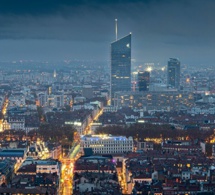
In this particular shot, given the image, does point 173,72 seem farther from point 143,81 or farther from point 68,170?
point 68,170

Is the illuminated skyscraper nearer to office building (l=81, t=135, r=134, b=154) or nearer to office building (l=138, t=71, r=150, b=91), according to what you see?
office building (l=138, t=71, r=150, b=91)

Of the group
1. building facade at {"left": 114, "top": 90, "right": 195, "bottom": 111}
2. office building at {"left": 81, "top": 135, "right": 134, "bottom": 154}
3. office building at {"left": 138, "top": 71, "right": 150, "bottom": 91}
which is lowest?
office building at {"left": 81, "top": 135, "right": 134, "bottom": 154}

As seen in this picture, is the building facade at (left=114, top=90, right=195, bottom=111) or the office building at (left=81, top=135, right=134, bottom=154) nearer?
the office building at (left=81, top=135, right=134, bottom=154)

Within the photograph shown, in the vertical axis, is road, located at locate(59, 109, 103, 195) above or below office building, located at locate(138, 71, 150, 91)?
below

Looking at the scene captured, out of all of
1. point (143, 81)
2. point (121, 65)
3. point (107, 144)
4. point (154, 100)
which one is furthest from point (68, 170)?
point (143, 81)

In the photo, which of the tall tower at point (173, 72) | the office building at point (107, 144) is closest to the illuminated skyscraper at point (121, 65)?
the tall tower at point (173, 72)

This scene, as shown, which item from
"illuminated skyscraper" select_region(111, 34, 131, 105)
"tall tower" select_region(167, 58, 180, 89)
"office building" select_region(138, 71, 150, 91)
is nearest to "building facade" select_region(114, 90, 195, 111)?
"illuminated skyscraper" select_region(111, 34, 131, 105)
